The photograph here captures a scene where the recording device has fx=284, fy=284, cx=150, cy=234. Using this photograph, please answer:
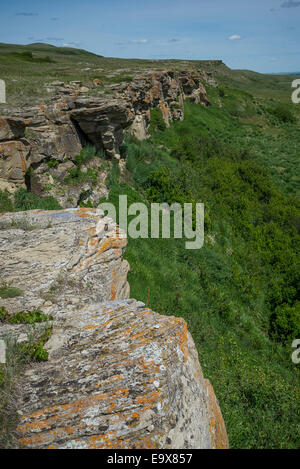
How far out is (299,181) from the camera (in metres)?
25.5

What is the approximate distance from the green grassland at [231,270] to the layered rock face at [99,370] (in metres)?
3.27

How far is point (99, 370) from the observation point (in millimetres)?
4059

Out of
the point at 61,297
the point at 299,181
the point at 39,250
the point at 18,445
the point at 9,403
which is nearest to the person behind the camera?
the point at 18,445

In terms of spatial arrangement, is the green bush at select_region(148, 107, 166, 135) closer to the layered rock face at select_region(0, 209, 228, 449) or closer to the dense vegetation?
the dense vegetation

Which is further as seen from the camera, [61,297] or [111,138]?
[111,138]

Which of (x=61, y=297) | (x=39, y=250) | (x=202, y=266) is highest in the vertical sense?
(x=39, y=250)

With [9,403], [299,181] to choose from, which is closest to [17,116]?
[9,403]

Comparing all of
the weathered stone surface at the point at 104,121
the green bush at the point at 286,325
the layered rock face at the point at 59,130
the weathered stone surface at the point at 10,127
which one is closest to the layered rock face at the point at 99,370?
the layered rock face at the point at 59,130

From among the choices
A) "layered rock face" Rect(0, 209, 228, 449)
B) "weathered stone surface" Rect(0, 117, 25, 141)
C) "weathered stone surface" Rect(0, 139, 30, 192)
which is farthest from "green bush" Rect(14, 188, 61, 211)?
"layered rock face" Rect(0, 209, 228, 449)

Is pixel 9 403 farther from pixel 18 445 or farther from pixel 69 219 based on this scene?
pixel 69 219

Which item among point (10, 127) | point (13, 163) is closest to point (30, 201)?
point (13, 163)

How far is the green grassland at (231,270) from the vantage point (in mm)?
7664

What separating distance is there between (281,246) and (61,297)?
13725 millimetres

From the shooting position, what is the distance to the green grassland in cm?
766
